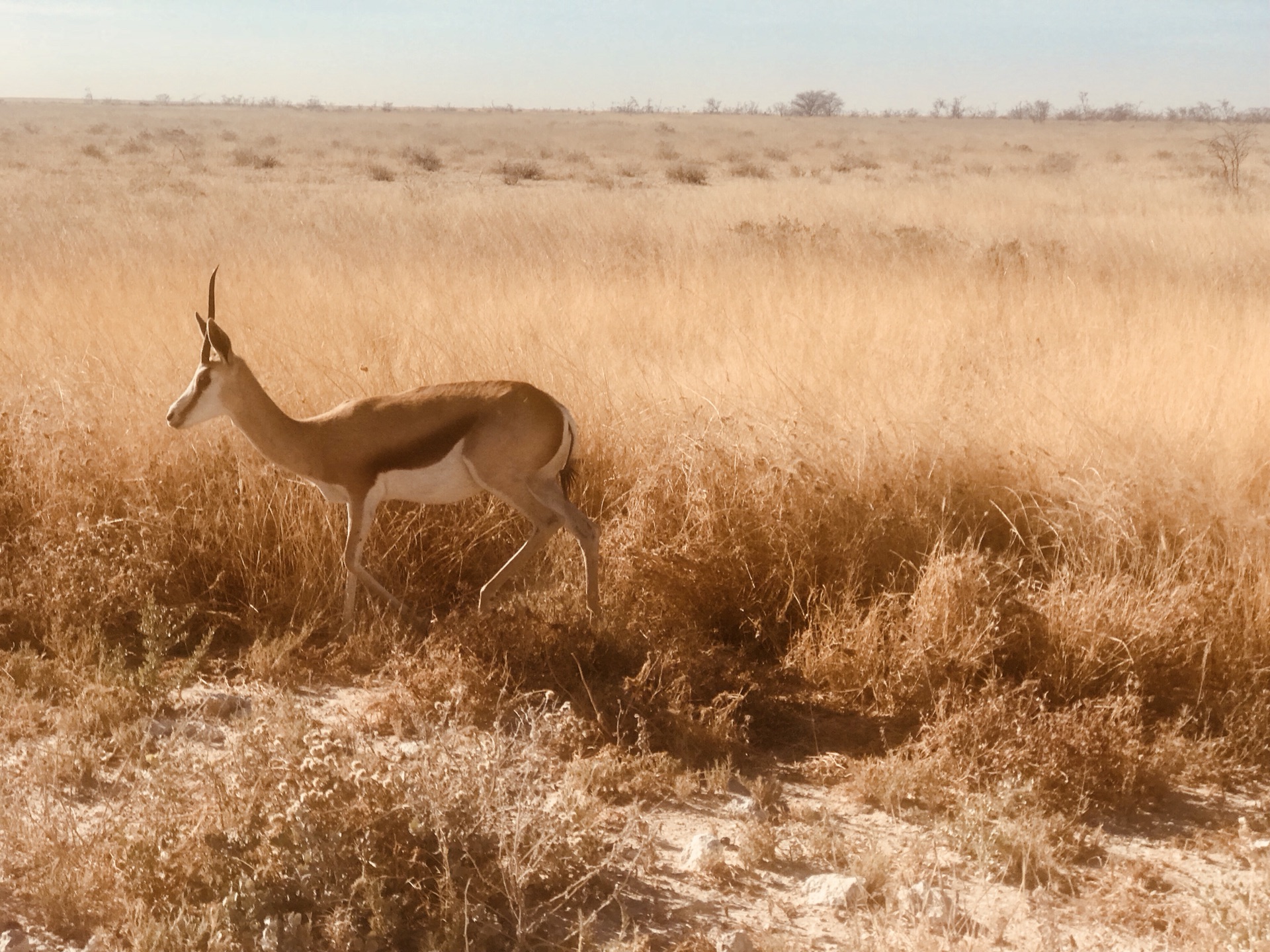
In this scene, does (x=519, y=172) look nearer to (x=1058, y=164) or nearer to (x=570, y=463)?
(x=1058, y=164)

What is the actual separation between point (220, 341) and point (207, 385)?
0.21 meters

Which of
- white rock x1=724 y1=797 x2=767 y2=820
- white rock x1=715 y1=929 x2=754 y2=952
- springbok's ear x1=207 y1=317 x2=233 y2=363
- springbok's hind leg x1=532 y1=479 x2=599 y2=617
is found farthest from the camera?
springbok's hind leg x1=532 y1=479 x2=599 y2=617

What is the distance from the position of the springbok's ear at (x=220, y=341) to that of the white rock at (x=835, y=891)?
321 cm

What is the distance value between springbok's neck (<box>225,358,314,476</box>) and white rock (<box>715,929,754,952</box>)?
9.23 feet

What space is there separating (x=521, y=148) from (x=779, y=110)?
80381mm

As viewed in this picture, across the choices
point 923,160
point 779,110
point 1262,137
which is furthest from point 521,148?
point 779,110

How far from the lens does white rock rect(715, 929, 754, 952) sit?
10.6ft

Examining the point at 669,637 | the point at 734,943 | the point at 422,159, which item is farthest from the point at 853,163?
the point at 734,943

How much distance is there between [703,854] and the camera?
3.72 meters

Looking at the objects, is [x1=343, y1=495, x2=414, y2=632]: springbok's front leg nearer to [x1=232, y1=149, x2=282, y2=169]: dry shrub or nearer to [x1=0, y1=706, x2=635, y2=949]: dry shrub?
[x1=0, y1=706, x2=635, y2=949]: dry shrub

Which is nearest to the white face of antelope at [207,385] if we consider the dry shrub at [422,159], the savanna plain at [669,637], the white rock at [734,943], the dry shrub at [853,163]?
the savanna plain at [669,637]

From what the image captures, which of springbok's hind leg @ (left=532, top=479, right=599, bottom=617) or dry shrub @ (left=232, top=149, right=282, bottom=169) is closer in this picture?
springbok's hind leg @ (left=532, top=479, right=599, bottom=617)

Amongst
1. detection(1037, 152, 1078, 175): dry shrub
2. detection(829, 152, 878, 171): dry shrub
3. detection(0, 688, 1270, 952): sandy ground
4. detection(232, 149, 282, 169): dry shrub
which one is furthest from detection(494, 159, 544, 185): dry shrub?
detection(0, 688, 1270, 952): sandy ground

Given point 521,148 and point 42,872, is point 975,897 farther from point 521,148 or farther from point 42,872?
point 521,148
